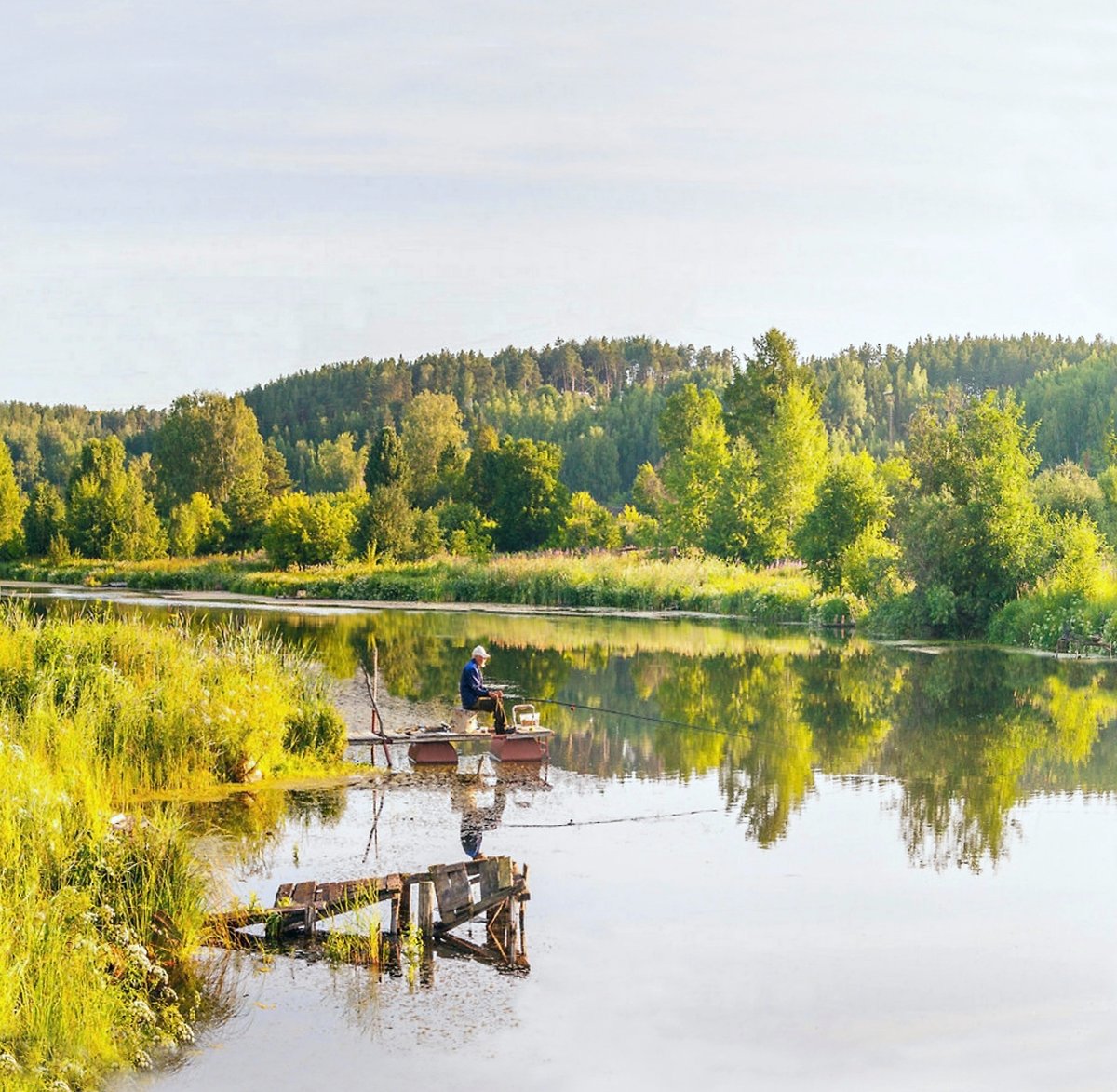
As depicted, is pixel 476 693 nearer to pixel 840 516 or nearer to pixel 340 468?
pixel 840 516

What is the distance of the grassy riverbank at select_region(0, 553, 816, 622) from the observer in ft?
158

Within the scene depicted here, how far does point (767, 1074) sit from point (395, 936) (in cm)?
321

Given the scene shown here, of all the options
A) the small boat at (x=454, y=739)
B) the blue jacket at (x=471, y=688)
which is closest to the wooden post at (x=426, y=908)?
the small boat at (x=454, y=739)

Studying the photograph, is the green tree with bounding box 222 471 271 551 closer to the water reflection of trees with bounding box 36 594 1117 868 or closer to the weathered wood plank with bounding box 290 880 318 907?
the water reflection of trees with bounding box 36 594 1117 868

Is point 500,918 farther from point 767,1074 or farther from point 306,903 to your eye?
point 767,1074

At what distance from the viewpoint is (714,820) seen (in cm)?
1598

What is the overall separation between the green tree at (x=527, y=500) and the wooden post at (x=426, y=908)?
55364mm

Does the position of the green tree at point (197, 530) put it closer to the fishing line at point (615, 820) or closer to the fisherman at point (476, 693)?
the fisherman at point (476, 693)

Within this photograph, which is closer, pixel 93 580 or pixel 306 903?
pixel 306 903

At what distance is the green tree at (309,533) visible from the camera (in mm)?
67938

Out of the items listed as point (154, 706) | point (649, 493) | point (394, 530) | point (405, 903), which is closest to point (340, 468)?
point (649, 493)

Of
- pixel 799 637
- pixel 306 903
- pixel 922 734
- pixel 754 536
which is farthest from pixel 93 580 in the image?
pixel 306 903

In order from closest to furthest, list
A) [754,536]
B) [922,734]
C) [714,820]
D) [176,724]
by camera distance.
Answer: [714,820] → [176,724] → [922,734] → [754,536]

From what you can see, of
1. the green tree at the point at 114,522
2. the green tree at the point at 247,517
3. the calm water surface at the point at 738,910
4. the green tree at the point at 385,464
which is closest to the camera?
the calm water surface at the point at 738,910
